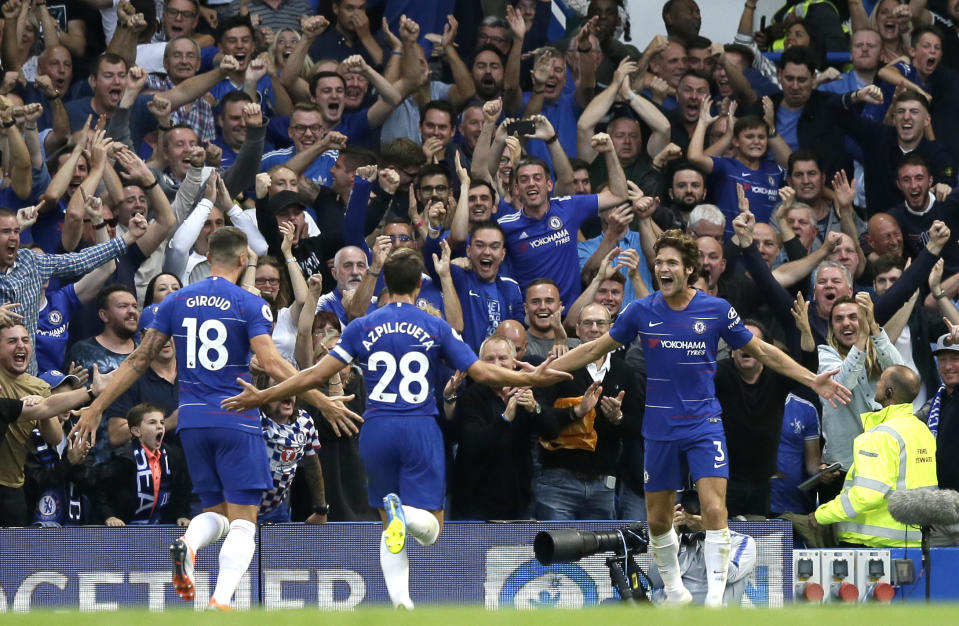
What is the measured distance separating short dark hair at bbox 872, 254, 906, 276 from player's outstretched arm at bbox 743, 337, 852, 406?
135 inches

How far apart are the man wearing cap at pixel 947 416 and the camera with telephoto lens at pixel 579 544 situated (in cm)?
311

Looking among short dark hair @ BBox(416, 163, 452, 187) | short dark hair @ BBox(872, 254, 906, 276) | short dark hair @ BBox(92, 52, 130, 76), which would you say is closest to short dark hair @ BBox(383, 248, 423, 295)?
short dark hair @ BBox(416, 163, 452, 187)

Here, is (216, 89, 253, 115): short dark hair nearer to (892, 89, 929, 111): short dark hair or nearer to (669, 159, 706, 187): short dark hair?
(669, 159, 706, 187): short dark hair

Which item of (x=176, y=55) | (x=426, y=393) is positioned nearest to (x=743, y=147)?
(x=176, y=55)

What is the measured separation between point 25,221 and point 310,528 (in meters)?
3.80

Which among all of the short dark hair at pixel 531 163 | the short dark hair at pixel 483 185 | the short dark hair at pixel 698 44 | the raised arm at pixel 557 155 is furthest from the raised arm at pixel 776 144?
the short dark hair at pixel 483 185

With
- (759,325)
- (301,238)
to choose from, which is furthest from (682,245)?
(301,238)

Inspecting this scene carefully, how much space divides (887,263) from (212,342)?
21.2 feet

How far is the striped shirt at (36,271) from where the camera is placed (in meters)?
11.5

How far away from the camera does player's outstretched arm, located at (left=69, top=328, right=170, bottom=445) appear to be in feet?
30.3

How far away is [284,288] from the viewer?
12367 mm

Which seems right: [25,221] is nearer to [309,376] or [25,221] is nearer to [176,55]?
[176,55]

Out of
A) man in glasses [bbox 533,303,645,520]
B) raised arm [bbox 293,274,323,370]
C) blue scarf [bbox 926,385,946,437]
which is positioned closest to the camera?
man in glasses [bbox 533,303,645,520]

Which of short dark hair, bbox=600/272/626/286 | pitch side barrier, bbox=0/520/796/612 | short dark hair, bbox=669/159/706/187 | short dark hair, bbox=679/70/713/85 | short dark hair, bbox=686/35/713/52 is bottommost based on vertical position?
pitch side barrier, bbox=0/520/796/612
